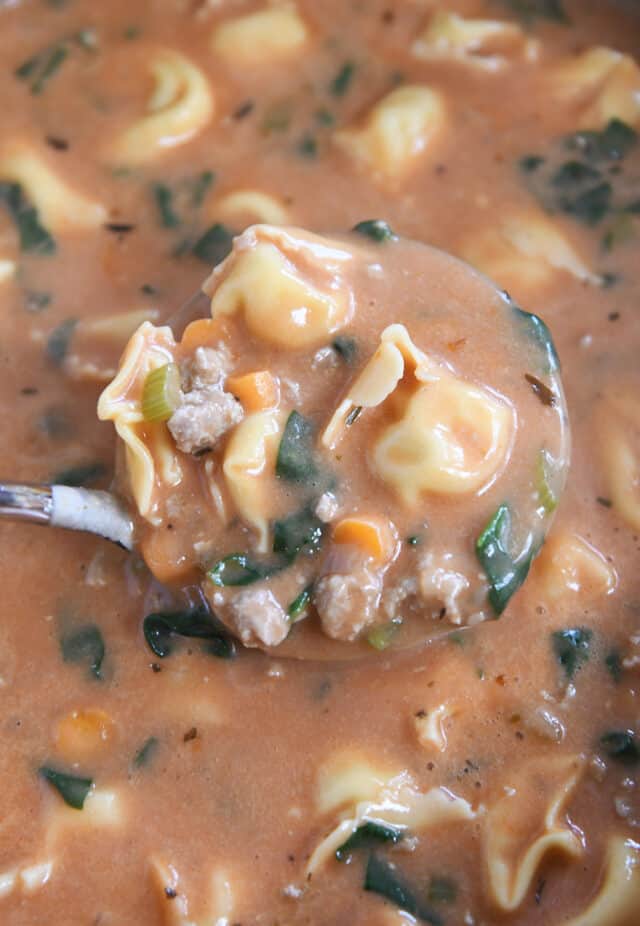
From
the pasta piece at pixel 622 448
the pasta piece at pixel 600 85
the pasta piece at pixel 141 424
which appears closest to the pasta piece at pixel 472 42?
the pasta piece at pixel 600 85

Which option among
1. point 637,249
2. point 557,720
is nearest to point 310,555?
point 557,720

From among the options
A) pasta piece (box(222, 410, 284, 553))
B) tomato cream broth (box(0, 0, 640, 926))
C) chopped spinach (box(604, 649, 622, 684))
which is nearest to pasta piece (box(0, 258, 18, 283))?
tomato cream broth (box(0, 0, 640, 926))

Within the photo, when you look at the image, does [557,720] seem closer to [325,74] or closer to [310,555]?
[310,555]

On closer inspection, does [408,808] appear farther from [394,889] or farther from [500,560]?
[500,560]

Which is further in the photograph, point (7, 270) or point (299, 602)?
point (7, 270)

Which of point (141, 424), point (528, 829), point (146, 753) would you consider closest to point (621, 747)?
point (528, 829)

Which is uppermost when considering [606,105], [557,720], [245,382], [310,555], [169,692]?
[606,105]

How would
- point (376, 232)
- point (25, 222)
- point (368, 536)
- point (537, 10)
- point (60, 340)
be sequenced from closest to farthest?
point (368, 536)
point (376, 232)
point (60, 340)
point (25, 222)
point (537, 10)
